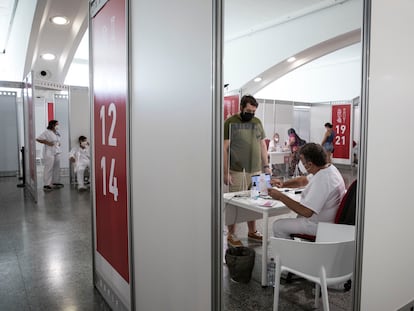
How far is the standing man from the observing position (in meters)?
2.28

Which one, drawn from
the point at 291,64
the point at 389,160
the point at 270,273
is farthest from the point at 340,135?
the point at 291,64

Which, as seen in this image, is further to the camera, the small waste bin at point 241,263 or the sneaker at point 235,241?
Result: the small waste bin at point 241,263

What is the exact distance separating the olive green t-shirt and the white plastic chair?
618mm

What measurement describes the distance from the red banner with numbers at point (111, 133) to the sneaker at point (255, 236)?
3.57 feet

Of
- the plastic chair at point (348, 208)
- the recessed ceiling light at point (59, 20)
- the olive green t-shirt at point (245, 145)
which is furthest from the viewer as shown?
the recessed ceiling light at point (59, 20)

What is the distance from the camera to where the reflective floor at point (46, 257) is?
2.84 metres

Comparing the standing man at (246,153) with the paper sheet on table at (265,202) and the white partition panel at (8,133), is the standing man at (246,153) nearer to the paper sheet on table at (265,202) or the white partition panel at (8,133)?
the paper sheet on table at (265,202)

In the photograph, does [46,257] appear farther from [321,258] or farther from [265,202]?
[321,258]

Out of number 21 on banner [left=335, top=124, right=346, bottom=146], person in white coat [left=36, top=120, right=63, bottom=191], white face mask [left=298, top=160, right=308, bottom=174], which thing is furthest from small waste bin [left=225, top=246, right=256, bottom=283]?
person in white coat [left=36, top=120, right=63, bottom=191]

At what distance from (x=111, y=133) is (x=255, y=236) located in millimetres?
1477

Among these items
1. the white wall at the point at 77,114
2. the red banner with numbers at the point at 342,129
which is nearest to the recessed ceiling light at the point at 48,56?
the white wall at the point at 77,114

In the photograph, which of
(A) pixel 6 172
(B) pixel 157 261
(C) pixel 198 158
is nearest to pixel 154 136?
(C) pixel 198 158

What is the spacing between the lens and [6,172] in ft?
29.8

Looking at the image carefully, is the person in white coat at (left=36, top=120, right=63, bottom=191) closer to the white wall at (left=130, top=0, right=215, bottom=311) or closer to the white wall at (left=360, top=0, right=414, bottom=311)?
the white wall at (left=130, top=0, right=215, bottom=311)
